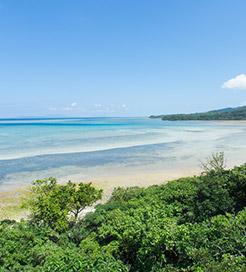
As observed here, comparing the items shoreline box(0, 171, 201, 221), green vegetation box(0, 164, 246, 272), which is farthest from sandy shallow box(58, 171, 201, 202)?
green vegetation box(0, 164, 246, 272)

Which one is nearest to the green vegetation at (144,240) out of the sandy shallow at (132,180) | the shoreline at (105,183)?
the shoreline at (105,183)

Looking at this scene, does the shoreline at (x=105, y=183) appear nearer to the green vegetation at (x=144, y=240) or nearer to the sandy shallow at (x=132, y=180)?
the sandy shallow at (x=132, y=180)

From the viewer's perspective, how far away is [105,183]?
18.3 meters

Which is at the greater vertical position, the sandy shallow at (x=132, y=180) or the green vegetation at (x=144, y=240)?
the green vegetation at (x=144, y=240)

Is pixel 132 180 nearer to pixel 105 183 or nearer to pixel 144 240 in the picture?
pixel 105 183

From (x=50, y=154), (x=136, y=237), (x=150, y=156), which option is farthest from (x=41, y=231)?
(x=50, y=154)

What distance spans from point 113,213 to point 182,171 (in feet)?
49.6

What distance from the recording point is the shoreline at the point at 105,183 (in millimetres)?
13246

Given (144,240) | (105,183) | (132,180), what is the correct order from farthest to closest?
(132,180)
(105,183)
(144,240)

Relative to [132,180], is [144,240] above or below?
above

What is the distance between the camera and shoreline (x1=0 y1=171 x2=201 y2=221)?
43.5ft

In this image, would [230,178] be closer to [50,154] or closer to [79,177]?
[79,177]

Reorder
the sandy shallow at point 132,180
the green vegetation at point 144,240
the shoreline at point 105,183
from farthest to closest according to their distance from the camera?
the sandy shallow at point 132,180
the shoreline at point 105,183
the green vegetation at point 144,240

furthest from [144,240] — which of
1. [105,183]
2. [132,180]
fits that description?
[132,180]
